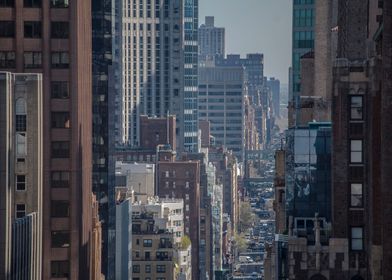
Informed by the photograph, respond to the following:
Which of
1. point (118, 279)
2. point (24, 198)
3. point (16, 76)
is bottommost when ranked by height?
point (118, 279)

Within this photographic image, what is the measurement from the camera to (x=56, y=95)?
8200 centimetres

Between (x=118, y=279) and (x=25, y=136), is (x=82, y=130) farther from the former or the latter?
(x=118, y=279)

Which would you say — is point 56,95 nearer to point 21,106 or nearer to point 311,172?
point 21,106

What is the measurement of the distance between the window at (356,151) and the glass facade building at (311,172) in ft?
20.2

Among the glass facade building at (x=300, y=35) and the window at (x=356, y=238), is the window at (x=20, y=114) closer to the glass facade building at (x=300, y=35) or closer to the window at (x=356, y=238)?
the window at (x=356, y=238)

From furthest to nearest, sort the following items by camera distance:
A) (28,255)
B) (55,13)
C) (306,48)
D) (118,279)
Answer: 1. (118,279)
2. (306,48)
3. (55,13)
4. (28,255)

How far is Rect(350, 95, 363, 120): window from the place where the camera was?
55.2m

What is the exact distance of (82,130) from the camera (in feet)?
277

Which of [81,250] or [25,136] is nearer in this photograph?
[25,136]

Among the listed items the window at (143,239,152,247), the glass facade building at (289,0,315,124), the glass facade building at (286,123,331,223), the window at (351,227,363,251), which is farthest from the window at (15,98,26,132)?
the window at (143,239,152,247)

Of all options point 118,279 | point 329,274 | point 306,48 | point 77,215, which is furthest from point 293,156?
point 118,279

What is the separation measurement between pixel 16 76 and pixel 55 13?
558 inches

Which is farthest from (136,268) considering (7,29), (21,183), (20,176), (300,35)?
(20,176)

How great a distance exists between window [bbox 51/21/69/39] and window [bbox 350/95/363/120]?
2921 cm
